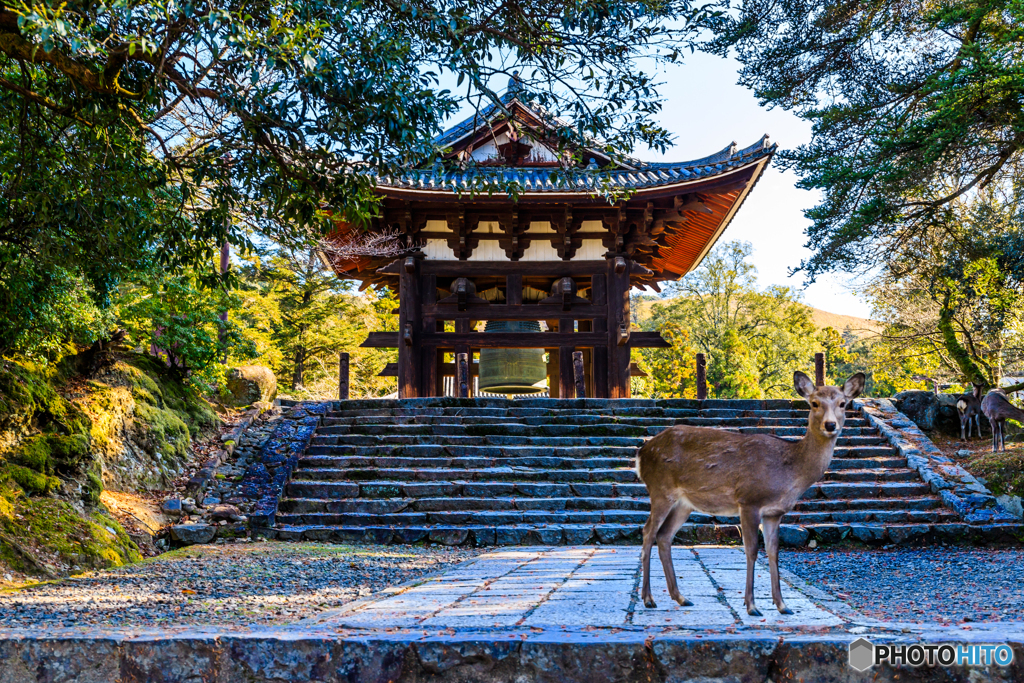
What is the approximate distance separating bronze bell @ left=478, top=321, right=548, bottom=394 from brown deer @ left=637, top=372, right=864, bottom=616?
431 inches

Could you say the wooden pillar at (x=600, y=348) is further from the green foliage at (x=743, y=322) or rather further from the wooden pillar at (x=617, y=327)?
the green foliage at (x=743, y=322)

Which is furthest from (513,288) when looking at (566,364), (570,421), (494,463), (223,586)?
(223,586)

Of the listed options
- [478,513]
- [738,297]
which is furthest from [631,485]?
[738,297]

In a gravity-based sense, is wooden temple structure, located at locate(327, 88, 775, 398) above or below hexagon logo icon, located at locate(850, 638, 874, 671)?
above

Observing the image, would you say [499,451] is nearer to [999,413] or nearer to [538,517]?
[538,517]

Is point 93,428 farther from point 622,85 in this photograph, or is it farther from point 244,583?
point 622,85

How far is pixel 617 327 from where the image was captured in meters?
15.7

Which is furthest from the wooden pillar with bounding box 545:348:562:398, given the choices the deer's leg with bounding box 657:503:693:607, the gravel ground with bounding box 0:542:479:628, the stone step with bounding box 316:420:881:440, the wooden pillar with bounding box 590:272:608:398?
the deer's leg with bounding box 657:503:693:607

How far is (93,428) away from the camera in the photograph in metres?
8.85

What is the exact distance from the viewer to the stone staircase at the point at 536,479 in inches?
351

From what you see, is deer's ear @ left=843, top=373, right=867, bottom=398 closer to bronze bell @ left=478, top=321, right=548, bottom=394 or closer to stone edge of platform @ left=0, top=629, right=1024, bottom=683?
stone edge of platform @ left=0, top=629, right=1024, bottom=683

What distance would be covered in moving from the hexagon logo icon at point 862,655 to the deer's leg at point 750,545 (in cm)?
84

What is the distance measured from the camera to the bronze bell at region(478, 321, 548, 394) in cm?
1552

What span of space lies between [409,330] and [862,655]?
507 inches
